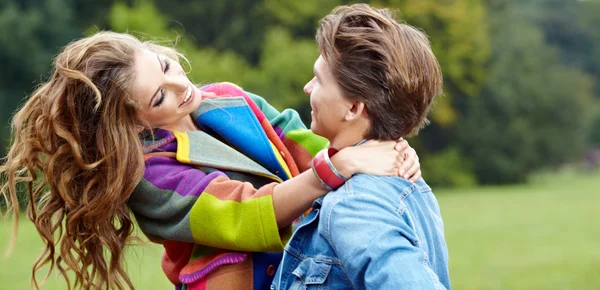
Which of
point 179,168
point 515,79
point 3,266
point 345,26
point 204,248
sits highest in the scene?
point 345,26

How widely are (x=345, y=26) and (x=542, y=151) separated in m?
49.5

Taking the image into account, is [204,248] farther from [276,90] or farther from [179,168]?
[276,90]

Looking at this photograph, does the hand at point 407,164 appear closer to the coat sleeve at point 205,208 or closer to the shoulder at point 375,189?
the shoulder at point 375,189

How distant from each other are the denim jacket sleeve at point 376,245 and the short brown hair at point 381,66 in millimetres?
308

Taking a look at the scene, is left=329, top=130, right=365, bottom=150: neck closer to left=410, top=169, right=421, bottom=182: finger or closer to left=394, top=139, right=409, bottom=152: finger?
left=394, top=139, right=409, bottom=152: finger

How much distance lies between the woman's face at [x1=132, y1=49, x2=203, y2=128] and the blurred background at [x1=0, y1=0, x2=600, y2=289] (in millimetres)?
11309

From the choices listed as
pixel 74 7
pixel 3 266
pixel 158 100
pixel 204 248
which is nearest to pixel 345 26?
pixel 158 100

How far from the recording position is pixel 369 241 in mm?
2744

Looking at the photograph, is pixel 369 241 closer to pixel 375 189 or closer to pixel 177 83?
pixel 375 189

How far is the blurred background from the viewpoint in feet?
63.0

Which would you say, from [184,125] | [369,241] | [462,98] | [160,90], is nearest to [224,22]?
[462,98]

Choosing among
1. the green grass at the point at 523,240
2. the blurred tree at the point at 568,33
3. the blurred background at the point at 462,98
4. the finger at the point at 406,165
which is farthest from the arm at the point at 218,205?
the blurred tree at the point at 568,33

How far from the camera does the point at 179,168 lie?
334 centimetres

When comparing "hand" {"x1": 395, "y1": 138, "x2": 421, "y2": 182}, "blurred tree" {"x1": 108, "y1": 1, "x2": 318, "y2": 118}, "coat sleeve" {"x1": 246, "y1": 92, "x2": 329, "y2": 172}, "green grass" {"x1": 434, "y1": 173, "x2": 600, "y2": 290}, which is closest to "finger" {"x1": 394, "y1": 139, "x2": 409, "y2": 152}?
"hand" {"x1": 395, "y1": 138, "x2": 421, "y2": 182}
